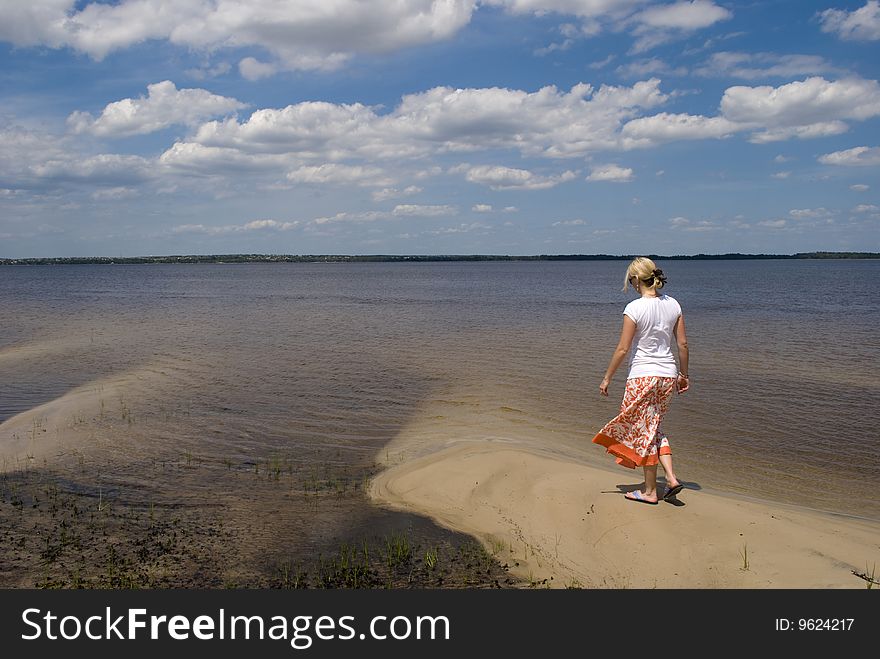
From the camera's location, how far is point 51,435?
428 inches

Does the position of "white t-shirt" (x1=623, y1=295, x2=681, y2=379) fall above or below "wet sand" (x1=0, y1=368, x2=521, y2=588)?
above

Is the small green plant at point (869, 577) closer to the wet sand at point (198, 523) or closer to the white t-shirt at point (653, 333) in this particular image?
the white t-shirt at point (653, 333)

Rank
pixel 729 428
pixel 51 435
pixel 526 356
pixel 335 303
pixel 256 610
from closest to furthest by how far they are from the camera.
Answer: pixel 256 610, pixel 51 435, pixel 729 428, pixel 526 356, pixel 335 303

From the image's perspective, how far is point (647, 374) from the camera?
6578 millimetres

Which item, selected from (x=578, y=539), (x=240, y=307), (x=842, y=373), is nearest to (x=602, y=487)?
(x=578, y=539)

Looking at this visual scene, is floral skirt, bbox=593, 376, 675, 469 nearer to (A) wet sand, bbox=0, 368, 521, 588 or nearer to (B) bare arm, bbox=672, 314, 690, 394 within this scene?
(B) bare arm, bbox=672, 314, 690, 394

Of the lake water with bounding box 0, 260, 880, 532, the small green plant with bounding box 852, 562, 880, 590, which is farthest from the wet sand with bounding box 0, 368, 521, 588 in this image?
the small green plant with bounding box 852, 562, 880, 590

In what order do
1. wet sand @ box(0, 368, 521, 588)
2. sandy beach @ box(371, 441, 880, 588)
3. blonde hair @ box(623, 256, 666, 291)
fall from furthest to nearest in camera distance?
blonde hair @ box(623, 256, 666, 291) < wet sand @ box(0, 368, 521, 588) < sandy beach @ box(371, 441, 880, 588)

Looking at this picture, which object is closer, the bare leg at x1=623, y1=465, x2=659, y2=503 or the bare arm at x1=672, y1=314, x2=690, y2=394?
the bare arm at x1=672, y1=314, x2=690, y2=394

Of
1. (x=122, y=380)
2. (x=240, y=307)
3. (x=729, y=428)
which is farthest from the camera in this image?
(x=240, y=307)

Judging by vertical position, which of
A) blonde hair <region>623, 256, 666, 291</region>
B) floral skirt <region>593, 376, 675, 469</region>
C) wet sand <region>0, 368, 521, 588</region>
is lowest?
wet sand <region>0, 368, 521, 588</region>

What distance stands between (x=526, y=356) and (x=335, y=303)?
2971 centimetres

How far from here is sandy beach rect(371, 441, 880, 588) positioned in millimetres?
5566

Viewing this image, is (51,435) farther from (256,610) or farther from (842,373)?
(842,373)
